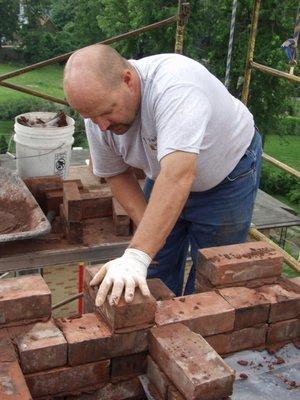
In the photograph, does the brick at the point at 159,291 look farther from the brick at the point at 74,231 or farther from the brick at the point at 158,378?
the brick at the point at 74,231

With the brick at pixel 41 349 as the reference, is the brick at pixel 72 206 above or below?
below

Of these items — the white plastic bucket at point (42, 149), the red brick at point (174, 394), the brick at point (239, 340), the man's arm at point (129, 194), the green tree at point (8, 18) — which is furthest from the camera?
the green tree at point (8, 18)

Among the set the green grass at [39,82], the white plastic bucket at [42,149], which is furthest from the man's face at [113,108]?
the green grass at [39,82]

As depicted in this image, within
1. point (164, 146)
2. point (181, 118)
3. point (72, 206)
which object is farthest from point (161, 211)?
point (72, 206)

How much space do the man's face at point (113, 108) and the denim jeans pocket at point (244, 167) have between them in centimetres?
79

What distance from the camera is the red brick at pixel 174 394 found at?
7.52ft

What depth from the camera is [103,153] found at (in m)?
3.25

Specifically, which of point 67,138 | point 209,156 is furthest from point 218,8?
point 209,156

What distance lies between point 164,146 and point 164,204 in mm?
267

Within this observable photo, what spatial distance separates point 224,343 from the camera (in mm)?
2791

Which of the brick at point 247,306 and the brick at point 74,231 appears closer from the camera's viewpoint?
the brick at point 247,306

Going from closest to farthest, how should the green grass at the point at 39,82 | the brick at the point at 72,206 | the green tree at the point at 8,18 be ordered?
Answer: the brick at the point at 72,206 < the green grass at the point at 39,82 < the green tree at the point at 8,18

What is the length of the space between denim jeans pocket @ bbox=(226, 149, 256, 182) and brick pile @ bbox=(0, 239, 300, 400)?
550 millimetres

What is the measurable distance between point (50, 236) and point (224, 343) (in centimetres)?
202
